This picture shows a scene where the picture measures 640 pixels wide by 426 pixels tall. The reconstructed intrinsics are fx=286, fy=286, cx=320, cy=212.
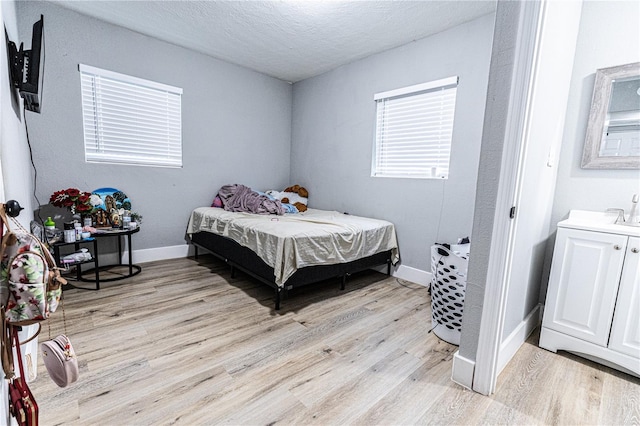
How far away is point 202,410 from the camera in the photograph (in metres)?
1.27

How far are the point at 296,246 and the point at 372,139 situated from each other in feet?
5.51

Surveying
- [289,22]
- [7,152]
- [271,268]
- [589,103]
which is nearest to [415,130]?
[589,103]

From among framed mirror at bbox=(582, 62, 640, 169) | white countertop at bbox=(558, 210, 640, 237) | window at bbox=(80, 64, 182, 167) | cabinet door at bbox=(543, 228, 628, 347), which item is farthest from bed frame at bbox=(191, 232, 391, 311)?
framed mirror at bbox=(582, 62, 640, 169)

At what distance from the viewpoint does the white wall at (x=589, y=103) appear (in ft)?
5.94

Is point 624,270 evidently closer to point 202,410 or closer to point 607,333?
point 607,333

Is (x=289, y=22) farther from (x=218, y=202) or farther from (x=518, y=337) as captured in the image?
(x=518, y=337)

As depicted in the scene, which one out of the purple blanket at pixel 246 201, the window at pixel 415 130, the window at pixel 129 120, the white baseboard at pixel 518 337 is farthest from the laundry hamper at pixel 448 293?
the window at pixel 129 120

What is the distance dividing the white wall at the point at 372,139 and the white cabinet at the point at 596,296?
853 mm

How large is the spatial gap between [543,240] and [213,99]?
3611 mm

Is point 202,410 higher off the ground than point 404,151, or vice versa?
point 404,151

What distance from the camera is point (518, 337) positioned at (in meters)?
1.78

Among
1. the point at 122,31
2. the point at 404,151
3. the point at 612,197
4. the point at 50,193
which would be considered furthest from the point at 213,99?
the point at 612,197

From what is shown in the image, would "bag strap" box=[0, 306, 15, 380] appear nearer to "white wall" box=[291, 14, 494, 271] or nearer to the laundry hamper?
the laundry hamper

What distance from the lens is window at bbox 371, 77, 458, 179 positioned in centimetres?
266
